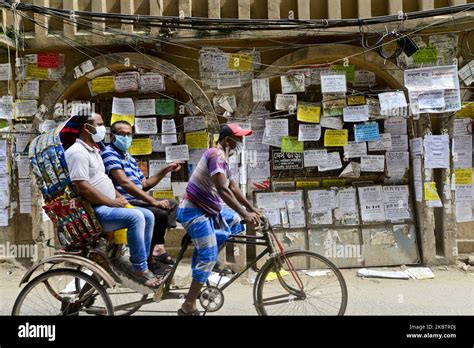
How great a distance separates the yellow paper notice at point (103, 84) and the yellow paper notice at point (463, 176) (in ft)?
16.7

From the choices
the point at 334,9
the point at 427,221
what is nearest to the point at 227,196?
the point at 334,9

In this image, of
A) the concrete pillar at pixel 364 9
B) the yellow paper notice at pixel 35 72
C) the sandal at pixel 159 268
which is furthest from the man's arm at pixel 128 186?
the concrete pillar at pixel 364 9

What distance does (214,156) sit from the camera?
3961mm

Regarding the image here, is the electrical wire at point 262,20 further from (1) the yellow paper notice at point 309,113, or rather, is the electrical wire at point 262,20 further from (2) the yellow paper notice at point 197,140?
(2) the yellow paper notice at point 197,140

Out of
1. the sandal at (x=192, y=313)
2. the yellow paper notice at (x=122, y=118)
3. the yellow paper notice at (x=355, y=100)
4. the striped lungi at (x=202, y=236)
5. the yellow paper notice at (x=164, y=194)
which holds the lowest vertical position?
the sandal at (x=192, y=313)

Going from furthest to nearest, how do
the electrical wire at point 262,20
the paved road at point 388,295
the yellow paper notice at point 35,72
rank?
the yellow paper notice at point 35,72 < the electrical wire at point 262,20 < the paved road at point 388,295

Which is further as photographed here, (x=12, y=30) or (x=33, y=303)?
(x=12, y=30)

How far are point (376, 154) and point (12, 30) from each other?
5.47 m

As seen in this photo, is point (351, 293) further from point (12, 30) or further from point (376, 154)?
point (12, 30)

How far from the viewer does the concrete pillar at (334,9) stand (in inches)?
256

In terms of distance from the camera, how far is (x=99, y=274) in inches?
151

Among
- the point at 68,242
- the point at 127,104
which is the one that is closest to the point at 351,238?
the point at 127,104

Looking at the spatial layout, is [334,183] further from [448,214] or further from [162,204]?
[162,204]

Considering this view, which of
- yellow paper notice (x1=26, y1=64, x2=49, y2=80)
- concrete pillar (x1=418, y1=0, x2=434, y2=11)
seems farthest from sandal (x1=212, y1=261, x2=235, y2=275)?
concrete pillar (x1=418, y1=0, x2=434, y2=11)
